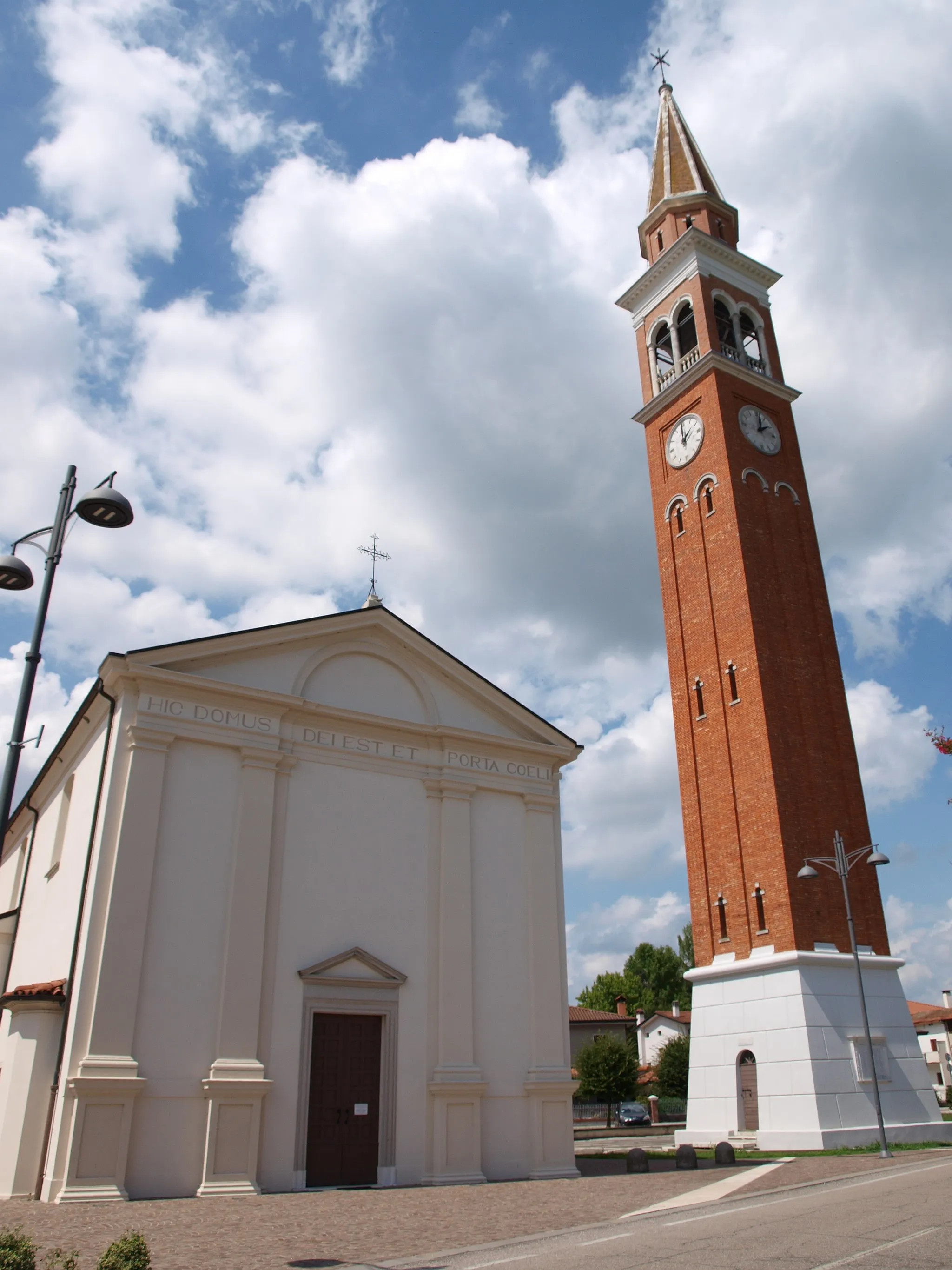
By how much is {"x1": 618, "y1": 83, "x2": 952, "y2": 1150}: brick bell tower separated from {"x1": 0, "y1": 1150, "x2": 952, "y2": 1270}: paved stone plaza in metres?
9.09

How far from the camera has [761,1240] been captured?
8.05 meters

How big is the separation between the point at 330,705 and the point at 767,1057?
1566cm

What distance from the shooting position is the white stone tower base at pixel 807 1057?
22.5 m

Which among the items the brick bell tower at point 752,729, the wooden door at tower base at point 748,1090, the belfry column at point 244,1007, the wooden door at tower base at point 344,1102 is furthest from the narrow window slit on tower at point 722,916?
the belfry column at point 244,1007

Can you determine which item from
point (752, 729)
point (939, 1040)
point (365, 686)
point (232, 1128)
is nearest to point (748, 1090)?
point (752, 729)

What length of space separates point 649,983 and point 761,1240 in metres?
69.6

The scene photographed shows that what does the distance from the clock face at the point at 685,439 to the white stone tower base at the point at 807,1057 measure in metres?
16.9

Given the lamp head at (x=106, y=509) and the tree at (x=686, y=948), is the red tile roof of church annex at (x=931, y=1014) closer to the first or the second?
the tree at (x=686, y=948)

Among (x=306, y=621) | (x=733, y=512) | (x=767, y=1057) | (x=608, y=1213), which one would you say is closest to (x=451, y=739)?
(x=306, y=621)

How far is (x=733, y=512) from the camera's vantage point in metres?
29.8

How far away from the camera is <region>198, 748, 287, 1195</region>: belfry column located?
13156 mm

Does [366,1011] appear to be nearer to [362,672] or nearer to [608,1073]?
[362,672]

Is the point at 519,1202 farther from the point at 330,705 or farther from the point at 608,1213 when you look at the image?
the point at 330,705

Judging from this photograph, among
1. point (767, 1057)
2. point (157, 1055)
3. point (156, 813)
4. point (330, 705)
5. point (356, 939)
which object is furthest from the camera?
point (767, 1057)
